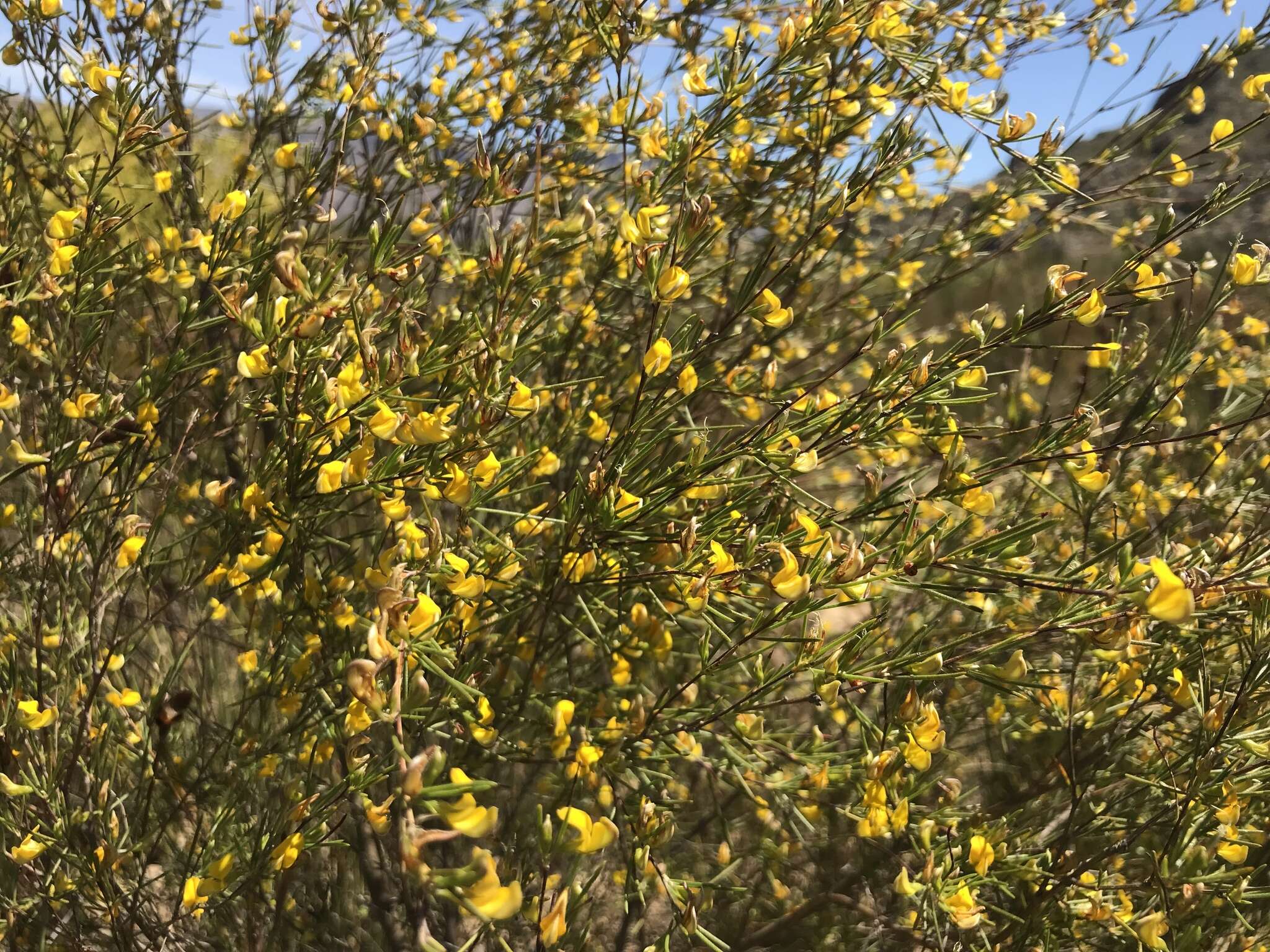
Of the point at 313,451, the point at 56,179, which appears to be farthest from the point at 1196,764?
the point at 56,179

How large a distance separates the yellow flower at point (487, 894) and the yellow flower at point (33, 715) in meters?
0.92

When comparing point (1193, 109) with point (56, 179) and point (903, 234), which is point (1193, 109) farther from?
point (56, 179)

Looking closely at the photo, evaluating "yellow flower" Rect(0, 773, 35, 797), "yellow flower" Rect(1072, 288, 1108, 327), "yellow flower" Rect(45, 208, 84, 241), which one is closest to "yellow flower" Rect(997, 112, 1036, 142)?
"yellow flower" Rect(1072, 288, 1108, 327)

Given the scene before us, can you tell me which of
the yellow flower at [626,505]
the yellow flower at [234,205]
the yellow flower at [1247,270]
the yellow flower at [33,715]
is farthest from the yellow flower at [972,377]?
the yellow flower at [33,715]

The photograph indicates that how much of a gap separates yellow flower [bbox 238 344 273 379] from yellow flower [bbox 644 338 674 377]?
1.52 feet

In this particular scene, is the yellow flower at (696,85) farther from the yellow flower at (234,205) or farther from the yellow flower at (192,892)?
the yellow flower at (192,892)

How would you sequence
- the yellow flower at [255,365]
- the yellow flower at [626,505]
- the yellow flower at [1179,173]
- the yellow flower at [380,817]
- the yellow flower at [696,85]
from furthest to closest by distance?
the yellow flower at [1179,173] < the yellow flower at [696,85] < the yellow flower at [626,505] < the yellow flower at [255,365] < the yellow flower at [380,817]

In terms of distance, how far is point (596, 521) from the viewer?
1110mm

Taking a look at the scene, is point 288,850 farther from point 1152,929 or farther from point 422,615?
point 1152,929

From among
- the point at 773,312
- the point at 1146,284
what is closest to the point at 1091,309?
the point at 1146,284

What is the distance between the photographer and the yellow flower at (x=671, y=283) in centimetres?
95

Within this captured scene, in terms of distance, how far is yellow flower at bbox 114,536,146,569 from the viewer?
128 centimetres

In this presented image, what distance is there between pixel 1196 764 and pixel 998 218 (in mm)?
1424

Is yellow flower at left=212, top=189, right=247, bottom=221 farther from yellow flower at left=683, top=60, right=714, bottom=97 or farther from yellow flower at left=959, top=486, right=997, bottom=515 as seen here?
yellow flower at left=959, top=486, right=997, bottom=515
